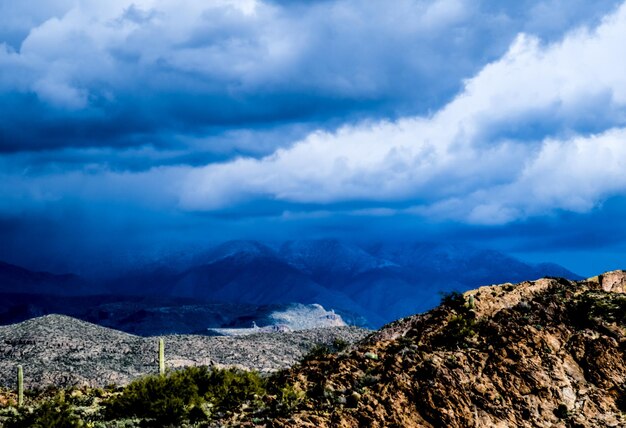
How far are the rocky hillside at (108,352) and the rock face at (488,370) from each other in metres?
27.5

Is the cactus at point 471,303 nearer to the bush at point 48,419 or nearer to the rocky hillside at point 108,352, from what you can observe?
the bush at point 48,419

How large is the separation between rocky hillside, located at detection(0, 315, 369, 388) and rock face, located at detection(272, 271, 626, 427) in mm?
27472

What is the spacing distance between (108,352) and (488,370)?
4140cm

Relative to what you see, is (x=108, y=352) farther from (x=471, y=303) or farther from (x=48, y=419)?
(x=471, y=303)

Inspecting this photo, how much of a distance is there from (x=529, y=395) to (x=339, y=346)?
18.8ft

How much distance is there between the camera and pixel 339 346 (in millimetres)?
21906

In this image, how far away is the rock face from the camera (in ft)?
58.4

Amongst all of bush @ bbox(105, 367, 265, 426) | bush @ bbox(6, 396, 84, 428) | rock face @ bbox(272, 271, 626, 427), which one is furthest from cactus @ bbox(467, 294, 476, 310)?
bush @ bbox(6, 396, 84, 428)

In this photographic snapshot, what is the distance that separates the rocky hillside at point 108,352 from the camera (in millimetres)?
48375

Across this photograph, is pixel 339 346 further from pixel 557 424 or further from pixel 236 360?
pixel 236 360


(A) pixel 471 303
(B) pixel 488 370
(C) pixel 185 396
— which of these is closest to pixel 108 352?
(C) pixel 185 396

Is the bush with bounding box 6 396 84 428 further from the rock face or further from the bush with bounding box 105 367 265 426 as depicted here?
the rock face

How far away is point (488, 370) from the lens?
18953 mm

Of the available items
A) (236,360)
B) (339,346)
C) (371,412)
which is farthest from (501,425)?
(236,360)
